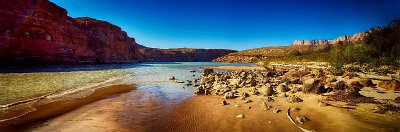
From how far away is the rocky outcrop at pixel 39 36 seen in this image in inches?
1602

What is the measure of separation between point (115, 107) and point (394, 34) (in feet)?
71.7

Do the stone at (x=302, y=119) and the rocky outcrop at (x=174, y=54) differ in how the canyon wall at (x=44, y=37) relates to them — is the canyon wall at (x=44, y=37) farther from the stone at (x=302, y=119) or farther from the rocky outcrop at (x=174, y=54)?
the rocky outcrop at (x=174, y=54)

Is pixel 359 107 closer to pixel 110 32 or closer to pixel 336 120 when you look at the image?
pixel 336 120

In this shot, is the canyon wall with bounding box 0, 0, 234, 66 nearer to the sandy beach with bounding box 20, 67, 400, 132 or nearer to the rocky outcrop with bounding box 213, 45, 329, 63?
the sandy beach with bounding box 20, 67, 400, 132

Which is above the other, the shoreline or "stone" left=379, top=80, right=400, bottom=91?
"stone" left=379, top=80, right=400, bottom=91

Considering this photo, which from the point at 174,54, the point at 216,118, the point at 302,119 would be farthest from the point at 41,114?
the point at 174,54

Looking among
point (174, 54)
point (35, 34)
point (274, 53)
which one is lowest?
point (274, 53)

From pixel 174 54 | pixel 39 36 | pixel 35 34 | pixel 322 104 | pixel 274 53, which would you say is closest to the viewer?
pixel 322 104

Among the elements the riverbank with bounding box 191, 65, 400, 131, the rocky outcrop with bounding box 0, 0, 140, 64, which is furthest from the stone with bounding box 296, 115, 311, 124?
the rocky outcrop with bounding box 0, 0, 140, 64

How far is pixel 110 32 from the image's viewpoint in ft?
315

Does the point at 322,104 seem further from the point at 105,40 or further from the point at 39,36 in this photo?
the point at 105,40

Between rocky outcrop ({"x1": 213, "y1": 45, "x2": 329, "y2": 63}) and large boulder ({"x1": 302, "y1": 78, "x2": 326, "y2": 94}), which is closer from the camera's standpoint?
large boulder ({"x1": 302, "y1": 78, "x2": 326, "y2": 94})

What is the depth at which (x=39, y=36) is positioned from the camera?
4834 centimetres

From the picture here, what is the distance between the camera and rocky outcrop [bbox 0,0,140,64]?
1602 inches
